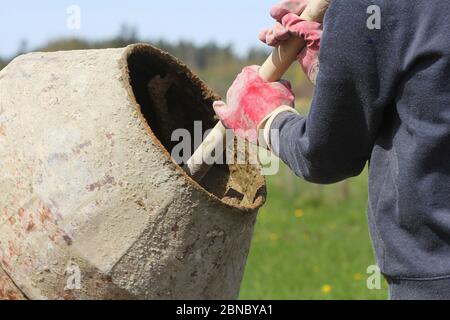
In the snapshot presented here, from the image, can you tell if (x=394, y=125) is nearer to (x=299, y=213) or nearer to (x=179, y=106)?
(x=179, y=106)

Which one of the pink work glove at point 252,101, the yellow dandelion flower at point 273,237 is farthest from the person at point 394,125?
the yellow dandelion flower at point 273,237

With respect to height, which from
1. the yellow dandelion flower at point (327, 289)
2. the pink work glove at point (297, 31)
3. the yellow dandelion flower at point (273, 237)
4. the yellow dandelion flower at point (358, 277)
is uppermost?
the pink work glove at point (297, 31)

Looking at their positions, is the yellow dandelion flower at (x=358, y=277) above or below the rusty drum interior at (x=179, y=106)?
below

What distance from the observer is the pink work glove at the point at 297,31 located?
288 centimetres

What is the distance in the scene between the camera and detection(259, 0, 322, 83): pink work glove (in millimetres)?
2875

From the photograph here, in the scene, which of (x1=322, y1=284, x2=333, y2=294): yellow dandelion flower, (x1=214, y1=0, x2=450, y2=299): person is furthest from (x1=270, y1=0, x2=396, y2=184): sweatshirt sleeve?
(x1=322, y1=284, x2=333, y2=294): yellow dandelion flower

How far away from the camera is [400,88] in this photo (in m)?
2.26

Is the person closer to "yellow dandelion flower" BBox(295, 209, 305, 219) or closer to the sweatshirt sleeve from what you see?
the sweatshirt sleeve

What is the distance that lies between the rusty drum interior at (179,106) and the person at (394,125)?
1.15 metres

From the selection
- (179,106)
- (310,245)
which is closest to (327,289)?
(310,245)

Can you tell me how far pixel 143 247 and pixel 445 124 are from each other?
1.29 meters

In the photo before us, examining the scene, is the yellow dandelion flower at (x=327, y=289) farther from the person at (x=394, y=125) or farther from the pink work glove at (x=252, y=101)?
the person at (x=394, y=125)

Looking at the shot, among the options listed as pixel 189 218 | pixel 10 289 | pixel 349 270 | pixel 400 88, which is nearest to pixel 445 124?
pixel 400 88

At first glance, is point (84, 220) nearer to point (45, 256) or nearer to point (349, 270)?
point (45, 256)
